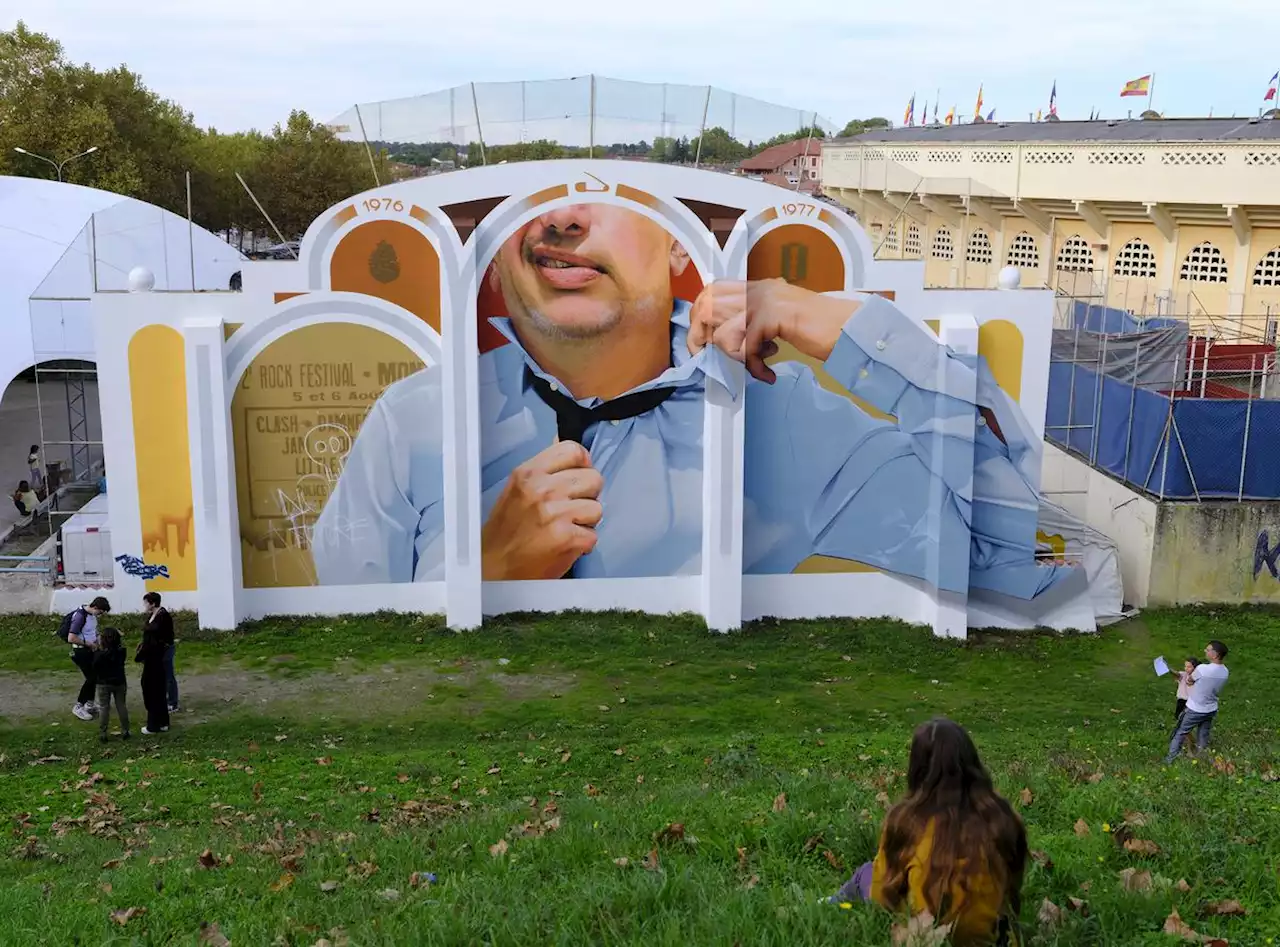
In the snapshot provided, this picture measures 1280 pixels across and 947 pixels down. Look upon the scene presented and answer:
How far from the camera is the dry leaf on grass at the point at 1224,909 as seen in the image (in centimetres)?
627

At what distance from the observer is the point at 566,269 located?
54.3ft

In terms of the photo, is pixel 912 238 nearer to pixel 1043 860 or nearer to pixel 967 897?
pixel 1043 860

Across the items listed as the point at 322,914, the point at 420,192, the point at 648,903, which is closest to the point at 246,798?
the point at 322,914

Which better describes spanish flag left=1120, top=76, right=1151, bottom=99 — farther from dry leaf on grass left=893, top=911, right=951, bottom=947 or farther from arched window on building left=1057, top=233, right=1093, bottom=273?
dry leaf on grass left=893, top=911, right=951, bottom=947

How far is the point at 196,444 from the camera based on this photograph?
15977 millimetres

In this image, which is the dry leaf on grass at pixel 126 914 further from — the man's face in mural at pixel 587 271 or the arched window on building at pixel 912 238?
the arched window on building at pixel 912 238

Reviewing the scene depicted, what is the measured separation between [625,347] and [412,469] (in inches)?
132

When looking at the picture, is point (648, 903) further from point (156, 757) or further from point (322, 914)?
point (156, 757)

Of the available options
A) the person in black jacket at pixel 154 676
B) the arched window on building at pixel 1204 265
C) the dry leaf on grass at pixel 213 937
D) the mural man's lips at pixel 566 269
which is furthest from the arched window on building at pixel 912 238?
the dry leaf on grass at pixel 213 937

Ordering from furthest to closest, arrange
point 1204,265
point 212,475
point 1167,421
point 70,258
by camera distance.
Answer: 1. point 1204,265
2. point 70,258
3. point 1167,421
4. point 212,475

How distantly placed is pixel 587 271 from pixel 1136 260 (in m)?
20.7

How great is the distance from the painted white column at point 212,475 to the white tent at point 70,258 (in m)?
5.10

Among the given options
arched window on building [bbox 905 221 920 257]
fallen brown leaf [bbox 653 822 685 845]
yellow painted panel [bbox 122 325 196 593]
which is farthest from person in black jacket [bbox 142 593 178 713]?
arched window on building [bbox 905 221 920 257]

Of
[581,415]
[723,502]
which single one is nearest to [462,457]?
[581,415]
